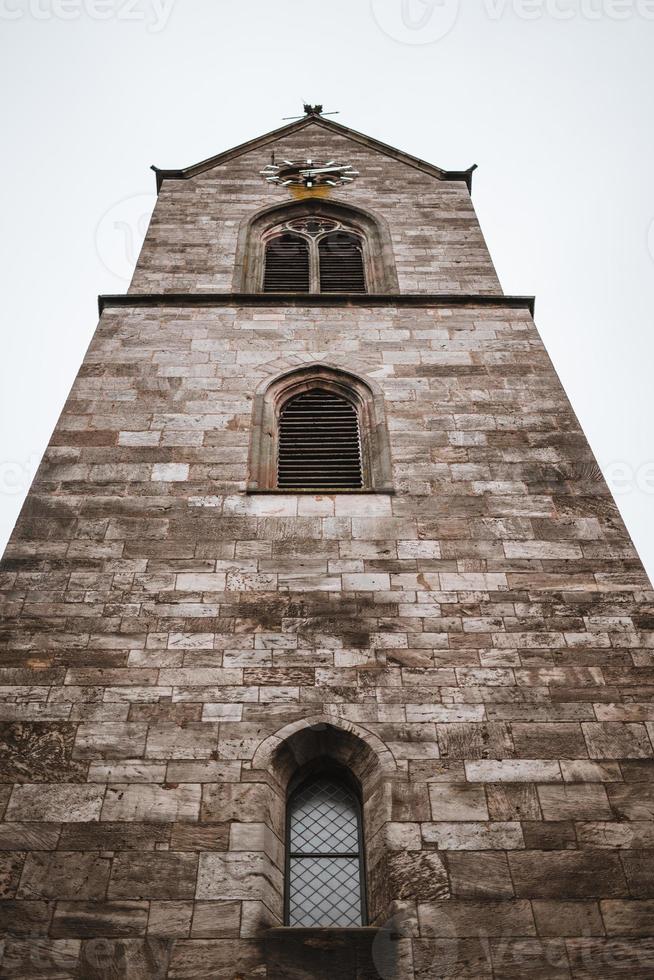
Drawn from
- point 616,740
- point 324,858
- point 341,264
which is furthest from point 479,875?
point 341,264

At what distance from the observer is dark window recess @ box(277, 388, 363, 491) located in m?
10.4

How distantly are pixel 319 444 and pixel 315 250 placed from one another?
6160mm

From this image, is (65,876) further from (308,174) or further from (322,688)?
(308,174)

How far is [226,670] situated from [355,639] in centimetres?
109

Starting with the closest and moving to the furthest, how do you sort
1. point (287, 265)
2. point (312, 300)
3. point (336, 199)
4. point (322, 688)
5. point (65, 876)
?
point (65, 876) < point (322, 688) < point (312, 300) < point (287, 265) < point (336, 199)

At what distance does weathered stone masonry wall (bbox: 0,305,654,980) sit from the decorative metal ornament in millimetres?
8315

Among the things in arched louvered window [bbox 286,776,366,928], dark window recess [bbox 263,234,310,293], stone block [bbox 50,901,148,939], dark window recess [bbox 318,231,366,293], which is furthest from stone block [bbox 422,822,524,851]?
dark window recess [bbox 318,231,366,293]

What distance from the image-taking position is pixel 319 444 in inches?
430

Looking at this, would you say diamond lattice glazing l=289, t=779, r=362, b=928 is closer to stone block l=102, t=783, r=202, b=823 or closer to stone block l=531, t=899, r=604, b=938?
stone block l=102, t=783, r=202, b=823

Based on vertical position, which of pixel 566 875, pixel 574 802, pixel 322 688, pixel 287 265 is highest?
pixel 287 265

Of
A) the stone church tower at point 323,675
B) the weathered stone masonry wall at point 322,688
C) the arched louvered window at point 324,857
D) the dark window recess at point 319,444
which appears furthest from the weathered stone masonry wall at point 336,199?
the arched louvered window at point 324,857

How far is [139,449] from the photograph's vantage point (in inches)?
396

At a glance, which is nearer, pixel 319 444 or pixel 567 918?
pixel 567 918

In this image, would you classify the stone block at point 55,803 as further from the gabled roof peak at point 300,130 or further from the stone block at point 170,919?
the gabled roof peak at point 300,130
